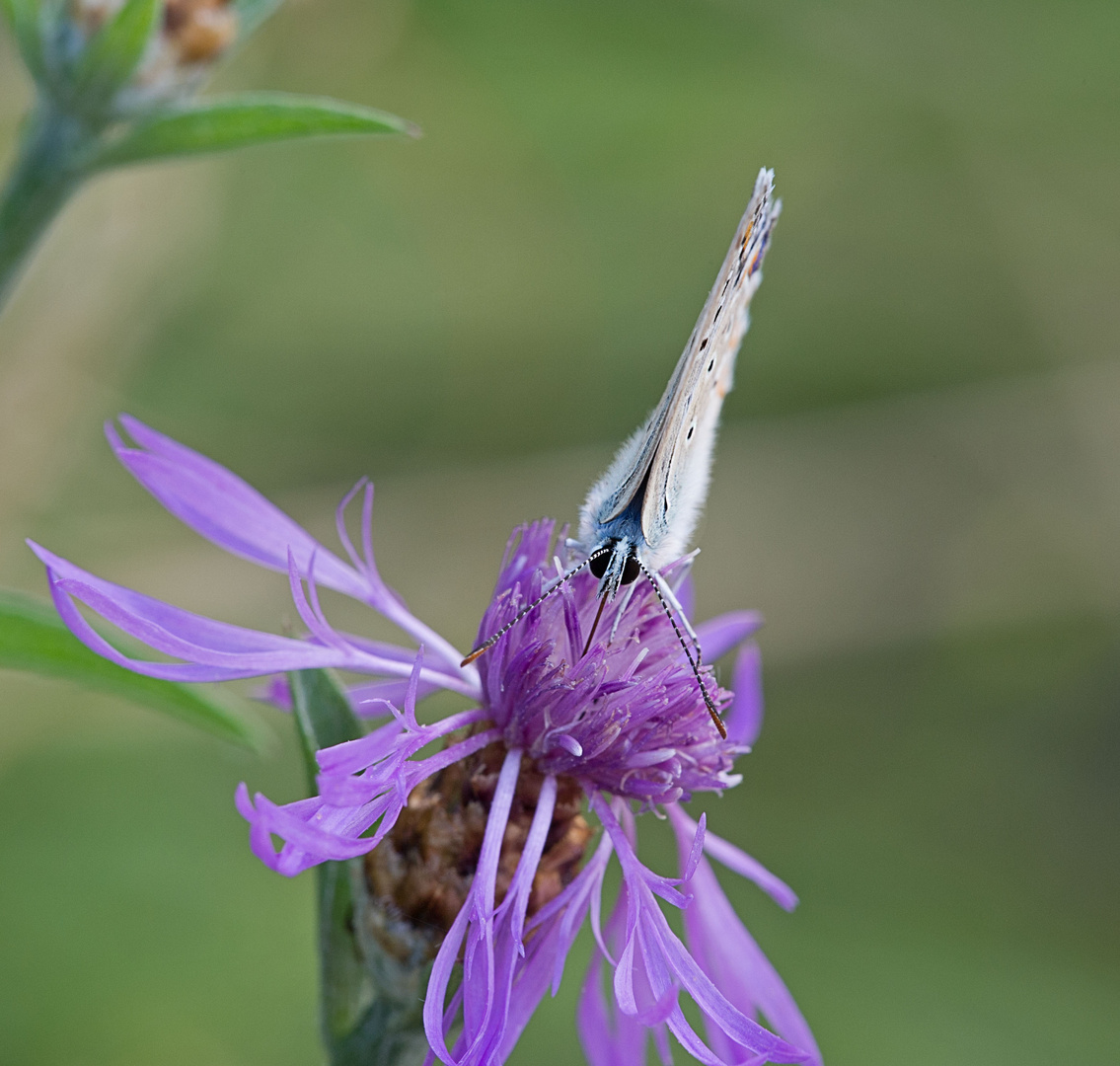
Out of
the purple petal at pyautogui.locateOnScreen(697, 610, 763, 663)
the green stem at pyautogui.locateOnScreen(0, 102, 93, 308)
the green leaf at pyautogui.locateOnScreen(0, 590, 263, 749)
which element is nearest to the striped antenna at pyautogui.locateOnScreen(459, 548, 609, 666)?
the green leaf at pyautogui.locateOnScreen(0, 590, 263, 749)

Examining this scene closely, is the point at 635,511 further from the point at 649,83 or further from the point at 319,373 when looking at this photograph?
the point at 649,83

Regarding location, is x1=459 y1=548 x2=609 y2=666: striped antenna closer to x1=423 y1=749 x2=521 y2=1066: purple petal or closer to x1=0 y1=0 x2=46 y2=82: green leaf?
x1=423 y1=749 x2=521 y2=1066: purple petal

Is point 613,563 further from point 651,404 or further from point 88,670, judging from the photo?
point 651,404

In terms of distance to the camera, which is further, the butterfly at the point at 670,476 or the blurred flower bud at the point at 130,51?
the blurred flower bud at the point at 130,51

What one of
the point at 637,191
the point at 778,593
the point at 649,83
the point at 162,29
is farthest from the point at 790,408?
the point at 162,29

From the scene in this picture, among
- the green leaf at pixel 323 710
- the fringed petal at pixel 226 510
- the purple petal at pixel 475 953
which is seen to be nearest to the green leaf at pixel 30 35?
the fringed petal at pixel 226 510

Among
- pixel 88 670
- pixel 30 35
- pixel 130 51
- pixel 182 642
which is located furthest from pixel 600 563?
pixel 30 35

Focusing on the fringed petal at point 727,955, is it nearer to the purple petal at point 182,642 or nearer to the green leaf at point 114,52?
the purple petal at point 182,642
